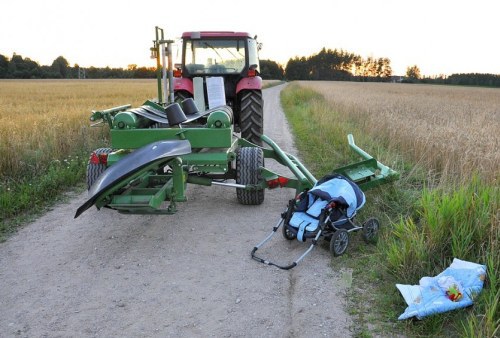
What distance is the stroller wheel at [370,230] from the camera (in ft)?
13.3

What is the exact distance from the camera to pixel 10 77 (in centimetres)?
6431

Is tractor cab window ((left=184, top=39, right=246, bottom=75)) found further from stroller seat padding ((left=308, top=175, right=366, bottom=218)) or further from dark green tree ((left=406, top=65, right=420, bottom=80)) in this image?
dark green tree ((left=406, top=65, right=420, bottom=80))

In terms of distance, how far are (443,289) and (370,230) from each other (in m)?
1.19

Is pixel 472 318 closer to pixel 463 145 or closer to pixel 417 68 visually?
pixel 463 145

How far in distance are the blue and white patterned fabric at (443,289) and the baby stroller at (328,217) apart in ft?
2.85

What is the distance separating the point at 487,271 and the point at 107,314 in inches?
106

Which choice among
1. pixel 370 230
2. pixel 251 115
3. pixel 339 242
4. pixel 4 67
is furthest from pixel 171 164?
pixel 4 67

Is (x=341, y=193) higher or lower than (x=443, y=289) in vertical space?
higher

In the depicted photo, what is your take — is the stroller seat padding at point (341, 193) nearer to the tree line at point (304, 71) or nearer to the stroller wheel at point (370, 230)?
the stroller wheel at point (370, 230)

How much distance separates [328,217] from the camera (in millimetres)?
3844

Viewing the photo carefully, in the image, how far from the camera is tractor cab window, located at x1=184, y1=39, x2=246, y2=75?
26.6 ft

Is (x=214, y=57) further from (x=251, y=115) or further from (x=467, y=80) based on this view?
(x=467, y=80)

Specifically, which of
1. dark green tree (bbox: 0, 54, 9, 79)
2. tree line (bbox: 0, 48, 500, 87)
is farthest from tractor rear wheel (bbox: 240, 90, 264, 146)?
dark green tree (bbox: 0, 54, 9, 79)

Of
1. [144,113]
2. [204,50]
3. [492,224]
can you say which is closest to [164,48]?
[204,50]
